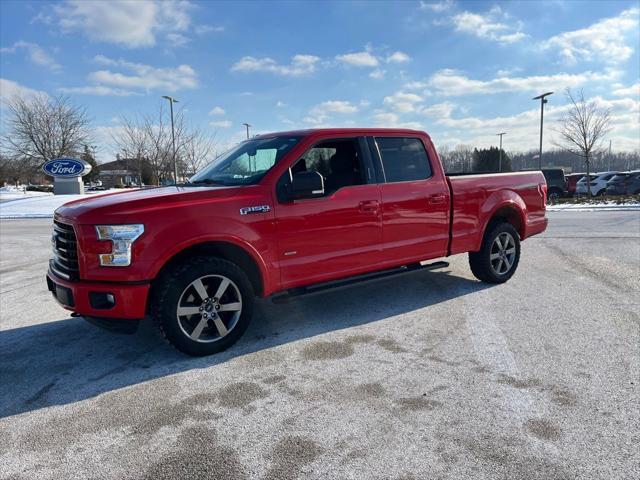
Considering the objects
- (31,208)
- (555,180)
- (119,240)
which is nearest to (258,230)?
(119,240)

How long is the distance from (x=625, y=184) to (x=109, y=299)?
28742mm

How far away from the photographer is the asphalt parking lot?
2.45 metres

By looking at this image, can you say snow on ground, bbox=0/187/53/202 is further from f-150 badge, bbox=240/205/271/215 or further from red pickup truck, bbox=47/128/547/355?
f-150 badge, bbox=240/205/271/215

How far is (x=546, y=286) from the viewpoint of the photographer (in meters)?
5.87

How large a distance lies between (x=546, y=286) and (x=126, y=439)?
5221 millimetres

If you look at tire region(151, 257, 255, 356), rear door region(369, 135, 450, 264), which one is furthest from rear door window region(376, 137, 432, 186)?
tire region(151, 257, 255, 356)

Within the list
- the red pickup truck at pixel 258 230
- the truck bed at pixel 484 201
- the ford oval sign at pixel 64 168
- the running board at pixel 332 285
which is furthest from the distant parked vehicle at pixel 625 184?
the ford oval sign at pixel 64 168

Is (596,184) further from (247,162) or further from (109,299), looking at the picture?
(109,299)

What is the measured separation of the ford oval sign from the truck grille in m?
34.7

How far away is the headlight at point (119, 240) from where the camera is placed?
344 cm

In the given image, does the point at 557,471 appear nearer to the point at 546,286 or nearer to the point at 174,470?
the point at 174,470

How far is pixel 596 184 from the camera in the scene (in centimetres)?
2697

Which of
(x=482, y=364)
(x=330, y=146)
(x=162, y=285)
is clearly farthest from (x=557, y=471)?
(x=330, y=146)

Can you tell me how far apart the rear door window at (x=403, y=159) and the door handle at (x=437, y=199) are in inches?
9.6
